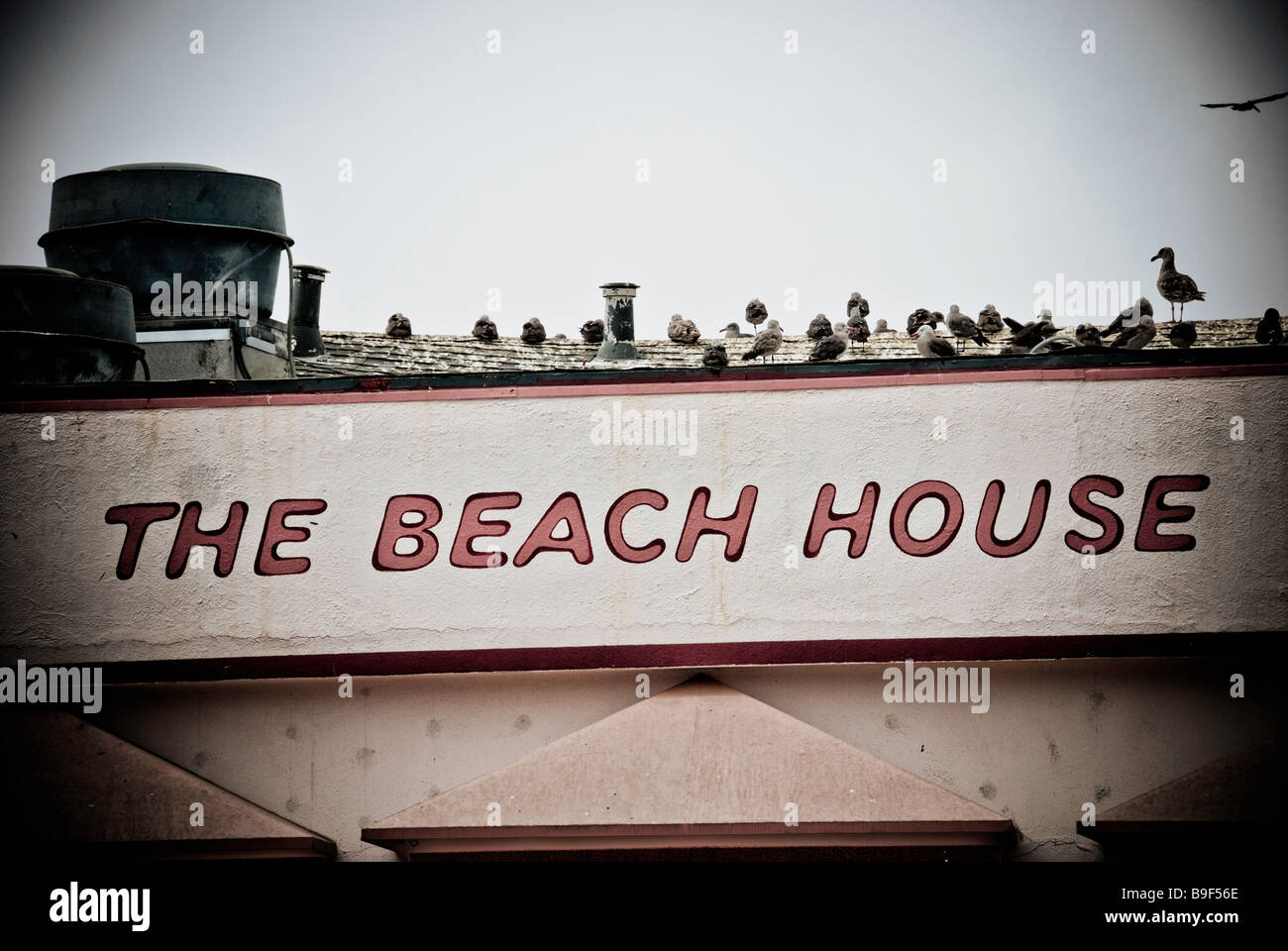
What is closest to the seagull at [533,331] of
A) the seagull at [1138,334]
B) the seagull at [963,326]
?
the seagull at [963,326]

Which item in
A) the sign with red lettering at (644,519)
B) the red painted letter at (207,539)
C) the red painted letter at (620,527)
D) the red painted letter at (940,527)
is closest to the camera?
the sign with red lettering at (644,519)

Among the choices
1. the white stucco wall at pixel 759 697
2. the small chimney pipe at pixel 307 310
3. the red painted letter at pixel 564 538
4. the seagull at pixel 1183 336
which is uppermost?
the small chimney pipe at pixel 307 310

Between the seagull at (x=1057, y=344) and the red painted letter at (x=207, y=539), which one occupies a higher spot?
the seagull at (x=1057, y=344)

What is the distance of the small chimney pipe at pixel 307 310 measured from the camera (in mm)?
15609

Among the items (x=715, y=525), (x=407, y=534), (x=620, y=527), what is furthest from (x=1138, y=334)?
(x=407, y=534)

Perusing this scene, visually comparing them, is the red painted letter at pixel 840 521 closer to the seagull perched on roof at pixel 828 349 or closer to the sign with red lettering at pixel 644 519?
the sign with red lettering at pixel 644 519

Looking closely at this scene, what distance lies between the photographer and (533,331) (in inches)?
650

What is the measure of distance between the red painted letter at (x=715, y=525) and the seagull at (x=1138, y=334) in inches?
192

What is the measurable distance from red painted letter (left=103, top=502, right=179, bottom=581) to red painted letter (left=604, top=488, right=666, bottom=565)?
319cm

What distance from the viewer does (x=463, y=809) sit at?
26.9 ft

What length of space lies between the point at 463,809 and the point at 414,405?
3.02 metres

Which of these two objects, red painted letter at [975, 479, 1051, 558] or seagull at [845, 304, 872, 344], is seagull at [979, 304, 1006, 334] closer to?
seagull at [845, 304, 872, 344]

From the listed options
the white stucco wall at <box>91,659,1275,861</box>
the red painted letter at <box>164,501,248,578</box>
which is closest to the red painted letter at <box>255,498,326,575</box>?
the red painted letter at <box>164,501,248,578</box>
